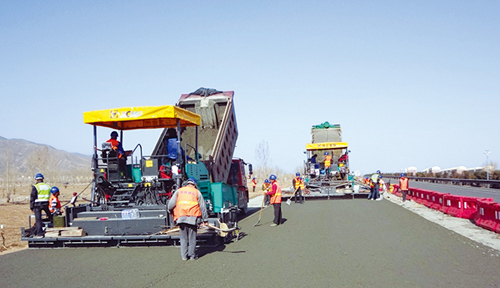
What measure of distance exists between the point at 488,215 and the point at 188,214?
783cm

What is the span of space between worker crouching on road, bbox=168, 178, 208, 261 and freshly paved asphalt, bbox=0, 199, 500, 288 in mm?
260

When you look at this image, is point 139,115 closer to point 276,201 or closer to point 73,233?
point 73,233

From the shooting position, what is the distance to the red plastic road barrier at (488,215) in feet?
36.7

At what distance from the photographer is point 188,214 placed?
28.5ft

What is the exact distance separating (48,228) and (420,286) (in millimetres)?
7812

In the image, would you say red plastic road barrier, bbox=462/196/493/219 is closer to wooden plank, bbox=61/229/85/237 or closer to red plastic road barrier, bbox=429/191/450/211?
red plastic road barrier, bbox=429/191/450/211

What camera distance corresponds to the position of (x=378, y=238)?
10422mm

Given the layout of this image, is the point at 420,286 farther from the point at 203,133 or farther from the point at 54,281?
the point at 203,133

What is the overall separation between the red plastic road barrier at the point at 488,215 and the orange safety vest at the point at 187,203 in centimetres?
717

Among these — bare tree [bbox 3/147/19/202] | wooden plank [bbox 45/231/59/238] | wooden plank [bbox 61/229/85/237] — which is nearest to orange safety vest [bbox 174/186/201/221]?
wooden plank [bbox 61/229/85/237]

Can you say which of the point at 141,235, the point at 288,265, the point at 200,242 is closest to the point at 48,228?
the point at 141,235

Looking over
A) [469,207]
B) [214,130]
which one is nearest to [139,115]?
[214,130]

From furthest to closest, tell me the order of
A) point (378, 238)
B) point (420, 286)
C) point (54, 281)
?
1. point (378, 238)
2. point (54, 281)
3. point (420, 286)

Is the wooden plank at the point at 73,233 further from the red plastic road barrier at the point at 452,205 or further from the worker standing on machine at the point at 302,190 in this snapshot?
the worker standing on machine at the point at 302,190
